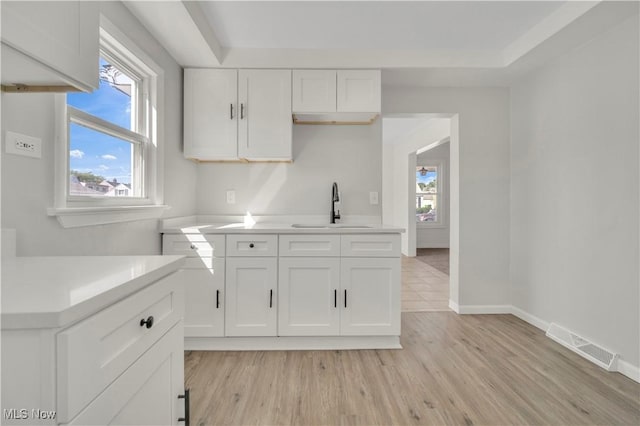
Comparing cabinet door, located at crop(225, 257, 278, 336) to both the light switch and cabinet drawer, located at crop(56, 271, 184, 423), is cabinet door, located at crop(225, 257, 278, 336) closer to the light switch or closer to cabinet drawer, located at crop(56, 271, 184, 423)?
the light switch

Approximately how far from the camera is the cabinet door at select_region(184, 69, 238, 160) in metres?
2.64

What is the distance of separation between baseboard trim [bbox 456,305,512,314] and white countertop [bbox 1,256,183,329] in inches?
118

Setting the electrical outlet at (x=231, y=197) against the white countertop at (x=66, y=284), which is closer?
the white countertop at (x=66, y=284)

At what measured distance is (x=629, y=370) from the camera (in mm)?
1982

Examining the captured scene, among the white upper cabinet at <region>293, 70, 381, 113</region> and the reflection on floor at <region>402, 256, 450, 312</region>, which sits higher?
the white upper cabinet at <region>293, 70, 381, 113</region>

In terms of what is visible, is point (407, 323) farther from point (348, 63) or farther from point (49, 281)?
point (49, 281)

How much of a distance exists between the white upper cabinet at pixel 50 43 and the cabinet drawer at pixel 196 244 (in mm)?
1476

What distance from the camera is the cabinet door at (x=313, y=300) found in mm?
2332

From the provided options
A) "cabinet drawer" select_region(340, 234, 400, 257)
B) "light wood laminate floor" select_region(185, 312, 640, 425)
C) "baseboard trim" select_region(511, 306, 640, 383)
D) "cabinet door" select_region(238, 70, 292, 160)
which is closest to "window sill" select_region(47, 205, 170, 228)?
"cabinet door" select_region(238, 70, 292, 160)

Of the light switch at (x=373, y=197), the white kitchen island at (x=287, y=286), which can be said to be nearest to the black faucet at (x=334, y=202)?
the light switch at (x=373, y=197)

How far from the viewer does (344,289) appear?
7.68ft

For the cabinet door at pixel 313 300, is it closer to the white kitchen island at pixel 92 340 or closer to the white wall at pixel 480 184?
the white kitchen island at pixel 92 340

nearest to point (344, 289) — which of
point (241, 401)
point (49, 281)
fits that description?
point (241, 401)

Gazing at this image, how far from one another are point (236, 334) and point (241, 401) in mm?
623
